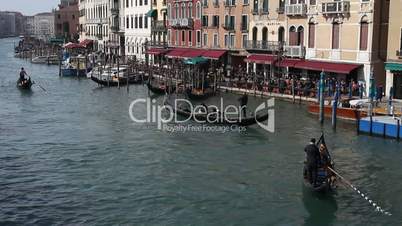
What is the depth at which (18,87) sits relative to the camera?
3994 cm

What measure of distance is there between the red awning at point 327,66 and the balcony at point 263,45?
2549 millimetres

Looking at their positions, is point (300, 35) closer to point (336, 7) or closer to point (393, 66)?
point (336, 7)

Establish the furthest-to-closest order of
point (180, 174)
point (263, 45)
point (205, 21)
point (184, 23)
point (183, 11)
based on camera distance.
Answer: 1. point (183, 11)
2. point (184, 23)
3. point (205, 21)
4. point (263, 45)
5. point (180, 174)

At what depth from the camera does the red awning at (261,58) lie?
33791mm

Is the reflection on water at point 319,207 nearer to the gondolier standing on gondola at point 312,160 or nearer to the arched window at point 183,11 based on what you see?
the gondolier standing on gondola at point 312,160

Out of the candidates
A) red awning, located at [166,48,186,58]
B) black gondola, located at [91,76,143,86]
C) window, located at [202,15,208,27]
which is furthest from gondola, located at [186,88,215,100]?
red awning, located at [166,48,186,58]

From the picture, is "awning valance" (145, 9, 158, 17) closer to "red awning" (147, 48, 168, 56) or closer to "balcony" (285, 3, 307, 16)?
"red awning" (147, 48, 168, 56)

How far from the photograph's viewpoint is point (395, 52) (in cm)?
2664

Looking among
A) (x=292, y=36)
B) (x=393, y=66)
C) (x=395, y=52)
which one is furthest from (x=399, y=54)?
(x=292, y=36)

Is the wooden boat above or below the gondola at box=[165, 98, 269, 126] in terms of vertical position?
above

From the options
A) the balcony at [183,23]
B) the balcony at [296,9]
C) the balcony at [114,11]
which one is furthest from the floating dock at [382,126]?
the balcony at [114,11]

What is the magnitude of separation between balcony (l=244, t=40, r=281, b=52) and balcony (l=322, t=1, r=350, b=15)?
4471mm

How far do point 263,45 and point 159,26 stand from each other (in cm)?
1556

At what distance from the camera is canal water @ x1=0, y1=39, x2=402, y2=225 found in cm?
1382
